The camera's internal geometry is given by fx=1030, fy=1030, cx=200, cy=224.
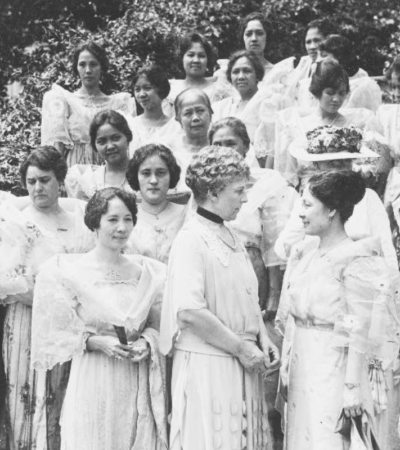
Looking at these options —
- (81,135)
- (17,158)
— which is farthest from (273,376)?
(17,158)

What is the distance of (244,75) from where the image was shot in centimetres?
852

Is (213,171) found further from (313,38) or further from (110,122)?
(313,38)

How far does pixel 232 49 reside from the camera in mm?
11094

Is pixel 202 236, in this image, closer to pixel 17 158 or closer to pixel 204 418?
pixel 204 418

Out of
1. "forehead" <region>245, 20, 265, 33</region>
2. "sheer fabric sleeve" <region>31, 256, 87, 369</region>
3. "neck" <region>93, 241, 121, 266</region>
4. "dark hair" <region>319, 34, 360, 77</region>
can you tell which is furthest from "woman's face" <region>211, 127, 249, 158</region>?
"forehead" <region>245, 20, 265, 33</region>

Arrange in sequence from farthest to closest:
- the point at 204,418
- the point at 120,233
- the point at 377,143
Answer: the point at 377,143, the point at 120,233, the point at 204,418

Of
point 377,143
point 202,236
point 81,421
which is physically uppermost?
point 377,143

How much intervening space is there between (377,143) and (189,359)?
286cm

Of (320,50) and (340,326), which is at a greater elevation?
(320,50)

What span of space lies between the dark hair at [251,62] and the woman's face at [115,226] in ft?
10.6

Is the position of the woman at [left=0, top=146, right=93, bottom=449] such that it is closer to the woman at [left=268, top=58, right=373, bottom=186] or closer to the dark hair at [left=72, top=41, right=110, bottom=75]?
the woman at [left=268, top=58, right=373, bottom=186]

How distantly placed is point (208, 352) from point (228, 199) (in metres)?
0.79

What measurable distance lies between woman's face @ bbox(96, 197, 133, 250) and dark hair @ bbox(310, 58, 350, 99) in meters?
2.38

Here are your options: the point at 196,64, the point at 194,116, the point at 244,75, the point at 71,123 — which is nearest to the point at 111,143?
the point at 194,116
